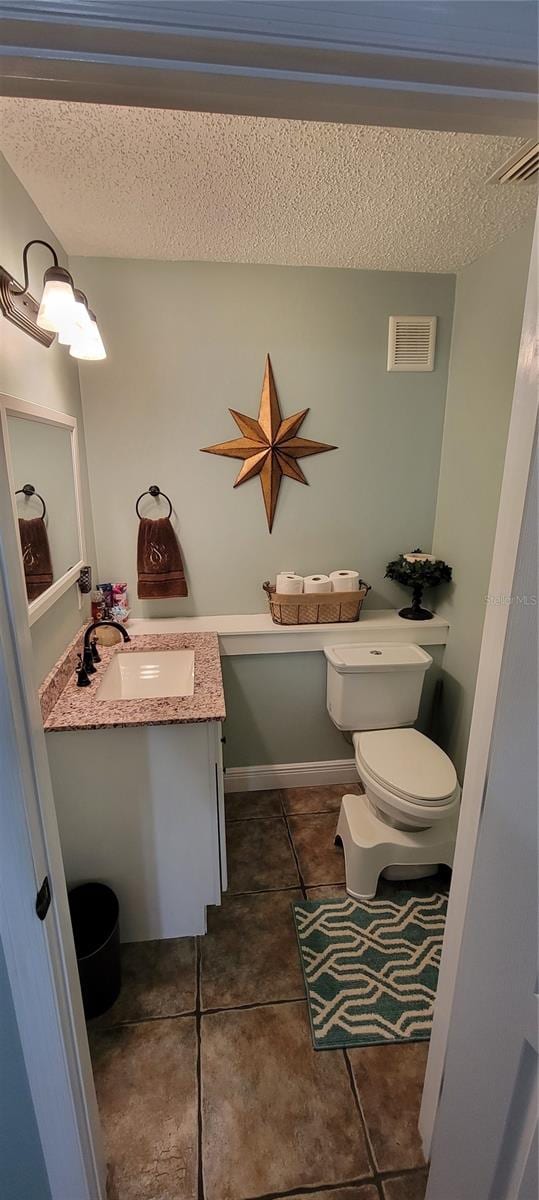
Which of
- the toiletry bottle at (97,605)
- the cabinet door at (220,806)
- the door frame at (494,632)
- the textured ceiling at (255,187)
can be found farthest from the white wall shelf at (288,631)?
the textured ceiling at (255,187)

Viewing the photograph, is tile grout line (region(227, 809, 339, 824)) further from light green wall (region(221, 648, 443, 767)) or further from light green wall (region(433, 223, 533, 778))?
light green wall (region(433, 223, 533, 778))

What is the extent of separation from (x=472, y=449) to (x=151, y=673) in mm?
1585

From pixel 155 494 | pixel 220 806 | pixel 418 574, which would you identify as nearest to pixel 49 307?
pixel 155 494

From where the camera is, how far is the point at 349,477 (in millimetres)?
2291

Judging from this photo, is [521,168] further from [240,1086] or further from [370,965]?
[240,1086]

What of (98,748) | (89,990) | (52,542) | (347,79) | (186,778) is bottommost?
(89,990)

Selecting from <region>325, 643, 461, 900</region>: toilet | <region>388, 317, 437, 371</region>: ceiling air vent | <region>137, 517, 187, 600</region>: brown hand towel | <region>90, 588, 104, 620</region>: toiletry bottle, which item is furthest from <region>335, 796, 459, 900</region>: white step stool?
<region>388, 317, 437, 371</region>: ceiling air vent

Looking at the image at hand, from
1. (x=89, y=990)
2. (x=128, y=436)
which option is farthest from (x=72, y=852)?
(x=128, y=436)

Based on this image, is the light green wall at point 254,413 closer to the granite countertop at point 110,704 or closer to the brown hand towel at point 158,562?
the brown hand towel at point 158,562

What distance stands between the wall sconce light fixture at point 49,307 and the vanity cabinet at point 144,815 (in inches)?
44.5

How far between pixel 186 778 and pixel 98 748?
0.28 metres

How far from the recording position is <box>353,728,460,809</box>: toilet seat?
5.60 ft

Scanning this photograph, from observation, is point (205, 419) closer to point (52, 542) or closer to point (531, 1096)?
point (52, 542)

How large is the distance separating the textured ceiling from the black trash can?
2078mm
